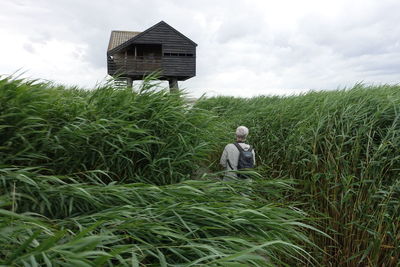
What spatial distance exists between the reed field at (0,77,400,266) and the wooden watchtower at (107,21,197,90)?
15535 mm

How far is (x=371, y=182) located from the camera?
3.82 meters

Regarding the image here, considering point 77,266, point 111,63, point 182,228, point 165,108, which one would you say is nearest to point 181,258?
point 182,228

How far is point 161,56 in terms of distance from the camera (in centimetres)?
2041

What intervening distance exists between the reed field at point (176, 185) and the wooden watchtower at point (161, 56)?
15.5 m

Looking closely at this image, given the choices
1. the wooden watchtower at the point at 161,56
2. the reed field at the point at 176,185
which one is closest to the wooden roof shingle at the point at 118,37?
the wooden watchtower at the point at 161,56

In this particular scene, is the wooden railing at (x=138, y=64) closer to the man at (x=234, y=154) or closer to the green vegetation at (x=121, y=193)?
the green vegetation at (x=121, y=193)

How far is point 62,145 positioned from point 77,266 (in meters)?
2.13

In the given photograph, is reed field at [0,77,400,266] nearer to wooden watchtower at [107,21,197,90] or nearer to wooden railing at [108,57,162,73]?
wooden railing at [108,57,162,73]

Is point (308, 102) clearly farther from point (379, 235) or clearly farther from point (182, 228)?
point (182, 228)

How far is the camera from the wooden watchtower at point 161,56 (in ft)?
63.6

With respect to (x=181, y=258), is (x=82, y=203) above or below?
above

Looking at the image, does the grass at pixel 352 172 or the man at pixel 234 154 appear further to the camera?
the man at pixel 234 154

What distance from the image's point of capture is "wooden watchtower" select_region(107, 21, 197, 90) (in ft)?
63.6

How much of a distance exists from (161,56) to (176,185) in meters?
18.6
